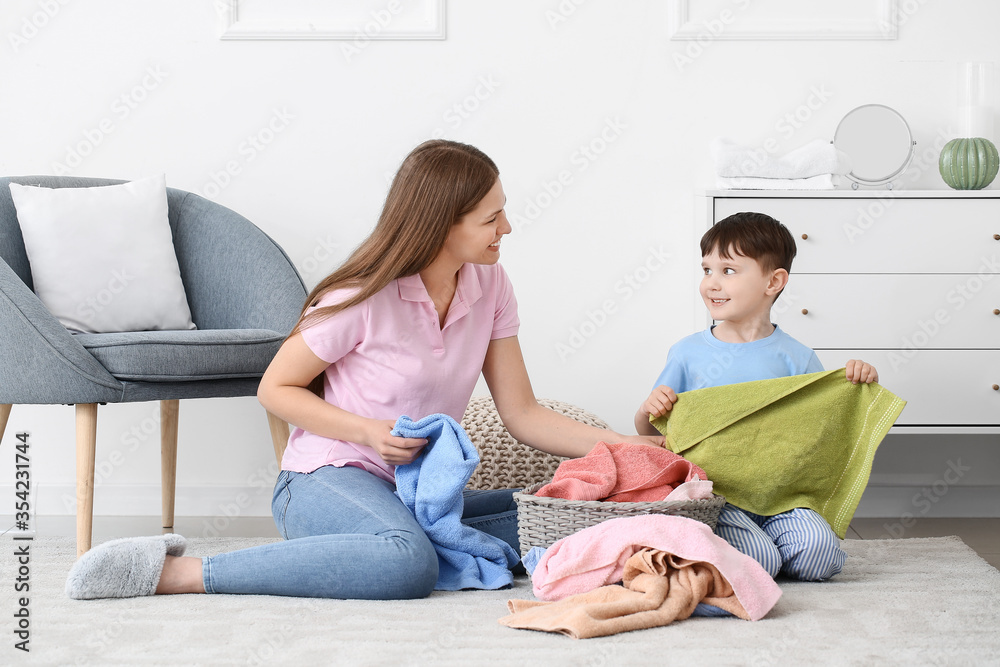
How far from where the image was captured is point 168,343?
1.86 metres

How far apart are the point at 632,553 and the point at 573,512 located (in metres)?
0.14

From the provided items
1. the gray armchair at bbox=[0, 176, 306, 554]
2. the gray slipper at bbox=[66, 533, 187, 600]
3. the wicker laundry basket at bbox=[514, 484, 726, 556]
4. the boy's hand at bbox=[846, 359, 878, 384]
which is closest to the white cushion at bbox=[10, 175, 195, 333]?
the gray armchair at bbox=[0, 176, 306, 554]

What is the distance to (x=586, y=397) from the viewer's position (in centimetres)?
257

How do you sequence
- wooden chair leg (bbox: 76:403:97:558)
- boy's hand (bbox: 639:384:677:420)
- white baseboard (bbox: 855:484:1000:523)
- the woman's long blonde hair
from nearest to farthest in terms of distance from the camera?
the woman's long blonde hair
boy's hand (bbox: 639:384:677:420)
wooden chair leg (bbox: 76:403:97:558)
white baseboard (bbox: 855:484:1000:523)

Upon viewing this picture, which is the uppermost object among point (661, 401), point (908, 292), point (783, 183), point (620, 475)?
point (783, 183)

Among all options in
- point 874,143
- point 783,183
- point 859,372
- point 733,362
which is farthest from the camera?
point 874,143

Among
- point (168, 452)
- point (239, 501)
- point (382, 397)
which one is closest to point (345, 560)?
point (382, 397)

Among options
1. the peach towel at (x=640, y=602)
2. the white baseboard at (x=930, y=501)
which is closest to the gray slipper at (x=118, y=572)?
the peach towel at (x=640, y=602)

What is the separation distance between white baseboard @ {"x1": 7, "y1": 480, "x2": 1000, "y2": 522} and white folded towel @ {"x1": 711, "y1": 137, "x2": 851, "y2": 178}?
90cm

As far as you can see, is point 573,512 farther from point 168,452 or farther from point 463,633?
point 168,452

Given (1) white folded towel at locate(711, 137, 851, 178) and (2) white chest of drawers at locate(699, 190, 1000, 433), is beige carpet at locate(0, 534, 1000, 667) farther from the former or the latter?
(1) white folded towel at locate(711, 137, 851, 178)

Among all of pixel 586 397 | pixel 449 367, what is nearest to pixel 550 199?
pixel 586 397

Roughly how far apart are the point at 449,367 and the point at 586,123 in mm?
1161

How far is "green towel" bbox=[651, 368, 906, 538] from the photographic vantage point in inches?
63.0
